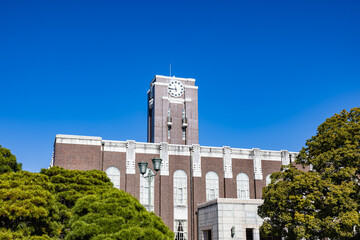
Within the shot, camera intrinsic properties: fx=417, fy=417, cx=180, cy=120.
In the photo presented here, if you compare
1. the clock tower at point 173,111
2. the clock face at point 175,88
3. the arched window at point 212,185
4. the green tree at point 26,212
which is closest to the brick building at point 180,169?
the arched window at point 212,185

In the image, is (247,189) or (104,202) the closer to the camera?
(104,202)

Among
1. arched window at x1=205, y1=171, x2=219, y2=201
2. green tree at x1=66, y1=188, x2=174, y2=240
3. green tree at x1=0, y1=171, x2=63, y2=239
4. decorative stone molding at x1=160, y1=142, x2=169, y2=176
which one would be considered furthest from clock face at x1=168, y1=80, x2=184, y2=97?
green tree at x1=66, y1=188, x2=174, y2=240

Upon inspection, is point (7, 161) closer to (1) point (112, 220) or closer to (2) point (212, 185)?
(1) point (112, 220)

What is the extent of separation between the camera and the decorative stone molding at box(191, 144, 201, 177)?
3644cm

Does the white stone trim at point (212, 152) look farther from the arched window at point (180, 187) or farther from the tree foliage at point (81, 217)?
the tree foliage at point (81, 217)

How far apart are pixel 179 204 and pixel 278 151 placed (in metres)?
10.7

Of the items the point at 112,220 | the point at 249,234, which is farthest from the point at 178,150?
the point at 112,220

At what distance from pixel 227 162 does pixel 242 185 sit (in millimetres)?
2525

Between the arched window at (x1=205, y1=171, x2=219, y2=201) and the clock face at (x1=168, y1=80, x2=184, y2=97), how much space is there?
1562 centimetres

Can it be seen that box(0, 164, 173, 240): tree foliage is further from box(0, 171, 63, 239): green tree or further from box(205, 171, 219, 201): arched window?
box(205, 171, 219, 201): arched window

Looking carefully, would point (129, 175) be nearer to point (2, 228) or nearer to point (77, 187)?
point (77, 187)

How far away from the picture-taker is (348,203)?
1978 centimetres

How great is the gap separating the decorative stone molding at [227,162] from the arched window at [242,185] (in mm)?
1020

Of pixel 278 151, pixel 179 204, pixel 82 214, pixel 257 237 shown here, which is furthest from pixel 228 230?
pixel 82 214
